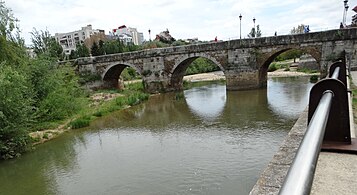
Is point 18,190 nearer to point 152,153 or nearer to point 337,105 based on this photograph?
point 152,153

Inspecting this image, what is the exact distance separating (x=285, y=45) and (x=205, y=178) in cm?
1507

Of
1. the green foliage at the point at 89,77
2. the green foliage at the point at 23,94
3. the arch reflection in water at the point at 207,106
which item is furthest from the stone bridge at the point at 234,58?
the green foliage at the point at 23,94

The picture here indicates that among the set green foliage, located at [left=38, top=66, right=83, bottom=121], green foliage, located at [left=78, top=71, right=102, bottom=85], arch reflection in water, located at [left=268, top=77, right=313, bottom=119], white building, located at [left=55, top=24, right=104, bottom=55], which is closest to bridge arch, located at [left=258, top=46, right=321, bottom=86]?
arch reflection in water, located at [left=268, top=77, right=313, bottom=119]

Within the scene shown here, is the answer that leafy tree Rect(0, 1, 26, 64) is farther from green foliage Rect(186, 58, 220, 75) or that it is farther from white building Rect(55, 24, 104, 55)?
white building Rect(55, 24, 104, 55)

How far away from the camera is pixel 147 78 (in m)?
25.2

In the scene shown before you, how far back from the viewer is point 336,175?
1865 mm

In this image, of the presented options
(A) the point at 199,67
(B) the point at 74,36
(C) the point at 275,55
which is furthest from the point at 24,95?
(B) the point at 74,36

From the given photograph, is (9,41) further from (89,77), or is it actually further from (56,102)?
(89,77)

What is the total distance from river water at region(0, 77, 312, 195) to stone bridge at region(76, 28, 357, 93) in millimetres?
4967

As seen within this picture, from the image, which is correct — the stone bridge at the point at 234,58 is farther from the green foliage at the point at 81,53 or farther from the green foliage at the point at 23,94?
the green foliage at the point at 81,53

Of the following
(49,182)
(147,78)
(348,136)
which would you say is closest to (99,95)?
(147,78)

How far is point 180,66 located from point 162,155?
51.1 feet

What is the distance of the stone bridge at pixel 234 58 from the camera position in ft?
60.0

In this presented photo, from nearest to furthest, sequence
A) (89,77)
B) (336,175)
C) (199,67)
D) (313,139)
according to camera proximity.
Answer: (313,139)
(336,175)
(89,77)
(199,67)
